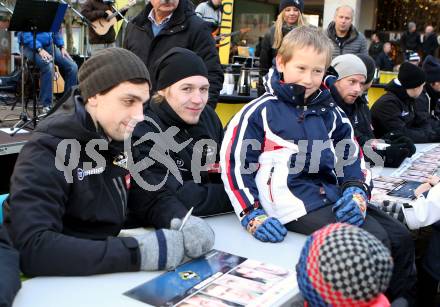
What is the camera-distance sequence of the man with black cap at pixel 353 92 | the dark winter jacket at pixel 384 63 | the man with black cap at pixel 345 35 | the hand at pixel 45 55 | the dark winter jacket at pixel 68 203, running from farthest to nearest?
the dark winter jacket at pixel 384 63 < the hand at pixel 45 55 < the man with black cap at pixel 345 35 < the man with black cap at pixel 353 92 < the dark winter jacket at pixel 68 203

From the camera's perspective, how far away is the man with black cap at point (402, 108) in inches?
176

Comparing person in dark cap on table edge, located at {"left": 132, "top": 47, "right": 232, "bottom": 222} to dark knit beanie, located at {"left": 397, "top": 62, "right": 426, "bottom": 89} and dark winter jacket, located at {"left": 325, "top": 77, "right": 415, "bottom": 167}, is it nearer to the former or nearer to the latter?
dark winter jacket, located at {"left": 325, "top": 77, "right": 415, "bottom": 167}

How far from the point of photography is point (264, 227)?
1.96 metres

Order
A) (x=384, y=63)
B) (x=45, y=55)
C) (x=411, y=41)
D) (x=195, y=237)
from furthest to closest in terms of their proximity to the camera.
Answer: (x=411, y=41), (x=384, y=63), (x=45, y=55), (x=195, y=237)

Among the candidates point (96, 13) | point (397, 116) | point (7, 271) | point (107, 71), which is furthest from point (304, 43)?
point (96, 13)

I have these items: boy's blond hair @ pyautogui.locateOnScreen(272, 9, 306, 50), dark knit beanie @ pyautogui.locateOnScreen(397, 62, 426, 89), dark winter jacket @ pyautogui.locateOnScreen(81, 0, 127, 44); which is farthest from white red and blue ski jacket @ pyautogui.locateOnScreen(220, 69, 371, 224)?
dark winter jacket @ pyautogui.locateOnScreen(81, 0, 127, 44)

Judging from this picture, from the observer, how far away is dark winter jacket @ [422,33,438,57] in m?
14.3

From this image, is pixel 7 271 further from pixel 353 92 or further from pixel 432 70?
pixel 432 70

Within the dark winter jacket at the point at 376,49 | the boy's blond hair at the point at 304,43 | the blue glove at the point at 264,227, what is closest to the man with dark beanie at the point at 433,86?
the boy's blond hair at the point at 304,43

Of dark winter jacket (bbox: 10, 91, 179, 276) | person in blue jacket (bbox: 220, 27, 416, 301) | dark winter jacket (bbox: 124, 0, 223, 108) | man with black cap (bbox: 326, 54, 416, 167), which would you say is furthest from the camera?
dark winter jacket (bbox: 124, 0, 223, 108)

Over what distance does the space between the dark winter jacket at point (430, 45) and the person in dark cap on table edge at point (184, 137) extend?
533 inches

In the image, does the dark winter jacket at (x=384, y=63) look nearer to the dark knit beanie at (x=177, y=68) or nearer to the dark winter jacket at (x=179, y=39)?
the dark winter jacket at (x=179, y=39)

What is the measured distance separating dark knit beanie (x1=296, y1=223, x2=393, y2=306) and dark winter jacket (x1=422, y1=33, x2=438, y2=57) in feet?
48.4

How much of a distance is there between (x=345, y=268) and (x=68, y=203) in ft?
3.17
